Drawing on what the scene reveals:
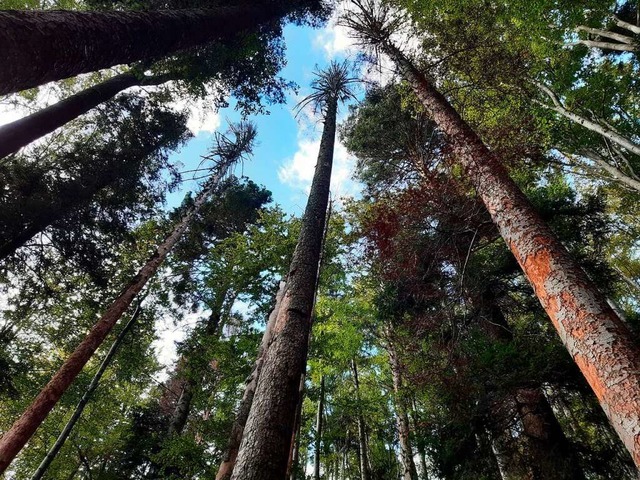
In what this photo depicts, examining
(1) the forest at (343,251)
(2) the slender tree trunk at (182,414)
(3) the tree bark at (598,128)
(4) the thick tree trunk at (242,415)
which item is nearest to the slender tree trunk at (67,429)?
(1) the forest at (343,251)

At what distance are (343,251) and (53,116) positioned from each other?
9.00 m

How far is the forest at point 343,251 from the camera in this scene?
3809 millimetres

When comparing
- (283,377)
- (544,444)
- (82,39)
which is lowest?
(283,377)

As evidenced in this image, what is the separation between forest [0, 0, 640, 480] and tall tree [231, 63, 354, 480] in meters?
0.02

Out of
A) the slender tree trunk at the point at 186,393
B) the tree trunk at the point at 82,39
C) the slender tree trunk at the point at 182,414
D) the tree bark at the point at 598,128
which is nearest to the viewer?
the tree trunk at the point at 82,39

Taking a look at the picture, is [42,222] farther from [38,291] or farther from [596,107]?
[596,107]

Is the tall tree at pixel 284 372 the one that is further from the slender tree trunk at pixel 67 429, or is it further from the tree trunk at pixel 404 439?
the slender tree trunk at pixel 67 429

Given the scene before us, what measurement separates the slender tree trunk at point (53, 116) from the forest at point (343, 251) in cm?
6

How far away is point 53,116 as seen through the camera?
7.75 metres

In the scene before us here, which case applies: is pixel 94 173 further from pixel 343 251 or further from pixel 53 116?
pixel 343 251

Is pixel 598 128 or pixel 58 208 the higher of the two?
pixel 598 128

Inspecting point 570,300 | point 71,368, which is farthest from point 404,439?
point 71,368

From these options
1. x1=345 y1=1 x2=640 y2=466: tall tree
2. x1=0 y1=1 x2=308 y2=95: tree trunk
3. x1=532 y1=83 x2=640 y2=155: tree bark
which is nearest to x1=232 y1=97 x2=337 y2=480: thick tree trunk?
x1=345 y1=1 x2=640 y2=466: tall tree

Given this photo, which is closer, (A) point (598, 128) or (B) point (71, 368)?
(B) point (71, 368)
